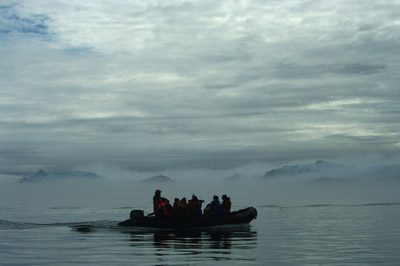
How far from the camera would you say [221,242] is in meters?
30.0

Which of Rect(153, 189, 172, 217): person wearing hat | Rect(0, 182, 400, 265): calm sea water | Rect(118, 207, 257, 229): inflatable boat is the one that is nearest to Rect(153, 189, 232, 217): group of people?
Rect(153, 189, 172, 217): person wearing hat

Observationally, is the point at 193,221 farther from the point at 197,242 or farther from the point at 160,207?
the point at 197,242

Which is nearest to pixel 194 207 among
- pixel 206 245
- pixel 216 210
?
pixel 216 210

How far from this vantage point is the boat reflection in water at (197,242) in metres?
24.9

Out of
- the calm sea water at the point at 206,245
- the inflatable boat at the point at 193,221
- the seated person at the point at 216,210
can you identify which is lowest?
the calm sea water at the point at 206,245

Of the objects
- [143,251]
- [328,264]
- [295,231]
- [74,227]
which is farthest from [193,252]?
[74,227]

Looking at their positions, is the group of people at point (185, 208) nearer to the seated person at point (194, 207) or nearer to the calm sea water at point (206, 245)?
the seated person at point (194, 207)

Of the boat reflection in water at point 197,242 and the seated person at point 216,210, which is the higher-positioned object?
the seated person at point 216,210

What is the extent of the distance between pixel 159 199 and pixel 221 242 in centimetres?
1015

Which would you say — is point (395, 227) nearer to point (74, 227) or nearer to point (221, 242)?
point (221, 242)

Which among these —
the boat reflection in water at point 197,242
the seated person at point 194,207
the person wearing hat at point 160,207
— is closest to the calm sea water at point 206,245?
the boat reflection in water at point 197,242

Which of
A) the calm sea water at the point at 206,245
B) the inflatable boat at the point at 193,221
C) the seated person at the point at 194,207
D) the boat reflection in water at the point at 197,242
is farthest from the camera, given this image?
the seated person at the point at 194,207

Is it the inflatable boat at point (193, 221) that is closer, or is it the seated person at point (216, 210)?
the inflatable boat at point (193, 221)

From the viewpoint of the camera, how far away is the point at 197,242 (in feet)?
99.7
